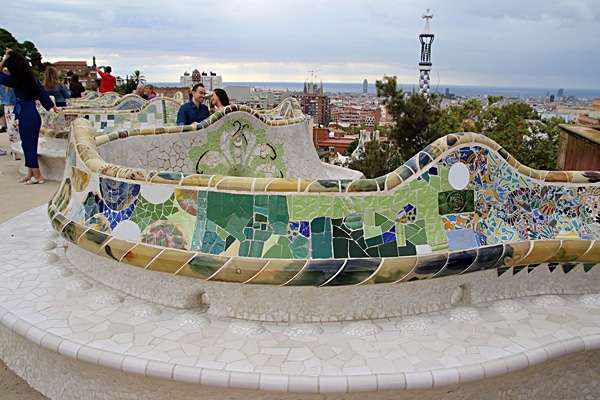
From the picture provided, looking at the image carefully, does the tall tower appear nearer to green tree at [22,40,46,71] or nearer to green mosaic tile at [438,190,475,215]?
green mosaic tile at [438,190,475,215]

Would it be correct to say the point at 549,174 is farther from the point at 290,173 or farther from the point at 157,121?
the point at 157,121

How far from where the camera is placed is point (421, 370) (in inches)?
109

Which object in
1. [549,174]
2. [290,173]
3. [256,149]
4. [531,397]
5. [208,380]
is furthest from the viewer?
[290,173]

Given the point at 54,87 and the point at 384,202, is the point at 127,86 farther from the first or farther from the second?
the point at 384,202

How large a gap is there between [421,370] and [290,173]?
178 inches

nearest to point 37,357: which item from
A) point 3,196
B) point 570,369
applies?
point 570,369

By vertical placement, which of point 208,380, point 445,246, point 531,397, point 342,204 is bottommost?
point 531,397

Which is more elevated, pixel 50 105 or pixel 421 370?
pixel 50 105

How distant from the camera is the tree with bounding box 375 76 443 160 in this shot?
1920cm

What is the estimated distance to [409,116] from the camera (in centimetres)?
1941

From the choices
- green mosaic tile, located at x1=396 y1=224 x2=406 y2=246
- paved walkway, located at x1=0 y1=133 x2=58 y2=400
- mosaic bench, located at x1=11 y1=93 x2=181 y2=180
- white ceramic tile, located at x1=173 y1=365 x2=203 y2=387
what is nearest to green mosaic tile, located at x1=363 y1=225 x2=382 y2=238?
green mosaic tile, located at x1=396 y1=224 x2=406 y2=246

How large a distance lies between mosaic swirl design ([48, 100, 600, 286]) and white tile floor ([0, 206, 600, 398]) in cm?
29

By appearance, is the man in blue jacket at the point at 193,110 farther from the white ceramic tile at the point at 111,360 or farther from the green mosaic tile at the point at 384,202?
the white ceramic tile at the point at 111,360

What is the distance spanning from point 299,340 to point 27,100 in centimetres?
601
